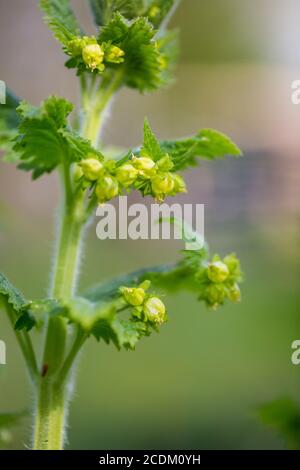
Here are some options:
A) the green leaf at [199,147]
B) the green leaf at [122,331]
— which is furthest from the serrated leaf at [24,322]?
the green leaf at [199,147]

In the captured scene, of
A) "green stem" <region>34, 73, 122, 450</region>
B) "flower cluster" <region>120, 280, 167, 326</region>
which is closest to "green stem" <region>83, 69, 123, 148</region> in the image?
"green stem" <region>34, 73, 122, 450</region>

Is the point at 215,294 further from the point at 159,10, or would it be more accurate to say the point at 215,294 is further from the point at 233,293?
the point at 159,10

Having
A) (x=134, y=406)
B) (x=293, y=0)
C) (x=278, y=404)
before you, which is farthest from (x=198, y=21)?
(x=278, y=404)

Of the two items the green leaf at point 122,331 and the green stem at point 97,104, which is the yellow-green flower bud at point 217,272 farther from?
the green stem at point 97,104

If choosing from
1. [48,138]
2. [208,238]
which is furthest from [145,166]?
[208,238]

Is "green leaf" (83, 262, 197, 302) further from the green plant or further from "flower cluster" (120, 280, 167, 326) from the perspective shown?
"flower cluster" (120, 280, 167, 326)
